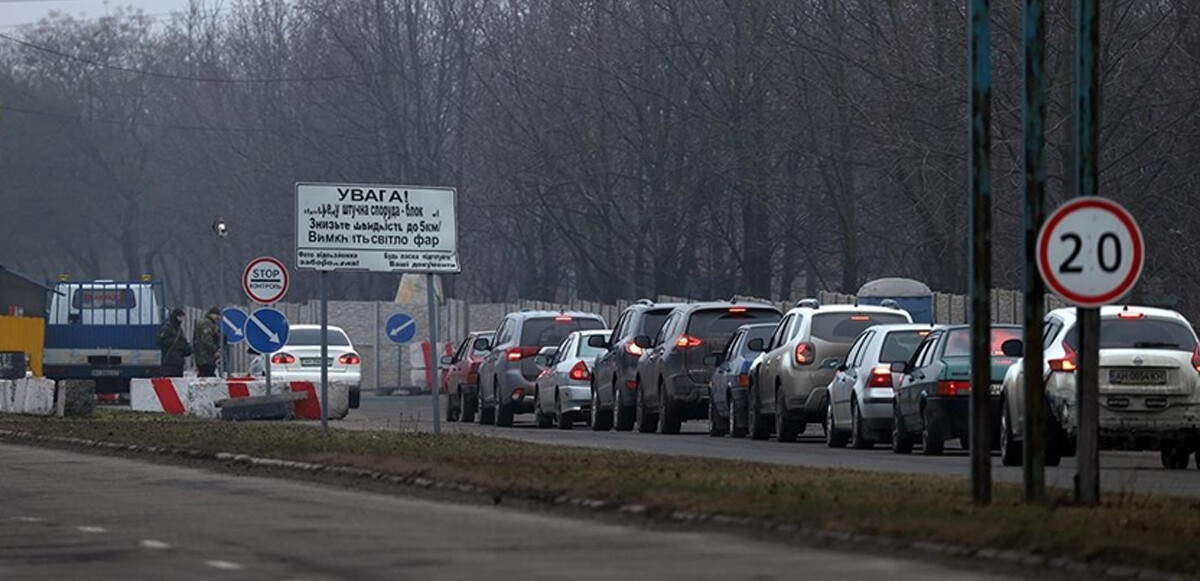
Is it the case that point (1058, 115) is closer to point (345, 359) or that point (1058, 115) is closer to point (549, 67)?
point (345, 359)

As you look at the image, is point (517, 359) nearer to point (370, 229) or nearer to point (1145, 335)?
point (370, 229)

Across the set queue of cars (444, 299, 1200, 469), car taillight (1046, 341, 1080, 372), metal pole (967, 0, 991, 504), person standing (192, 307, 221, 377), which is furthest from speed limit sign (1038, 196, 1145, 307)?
person standing (192, 307, 221, 377)

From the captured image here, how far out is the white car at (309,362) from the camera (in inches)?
1976

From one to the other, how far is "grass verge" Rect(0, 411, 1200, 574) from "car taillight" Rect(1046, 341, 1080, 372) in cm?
402

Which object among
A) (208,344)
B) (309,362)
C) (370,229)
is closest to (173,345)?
(309,362)

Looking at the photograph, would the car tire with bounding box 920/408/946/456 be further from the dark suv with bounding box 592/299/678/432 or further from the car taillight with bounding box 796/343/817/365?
the dark suv with bounding box 592/299/678/432

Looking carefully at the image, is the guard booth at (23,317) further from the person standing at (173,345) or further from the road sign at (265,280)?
the road sign at (265,280)

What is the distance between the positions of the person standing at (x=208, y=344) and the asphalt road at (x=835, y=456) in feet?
27.0

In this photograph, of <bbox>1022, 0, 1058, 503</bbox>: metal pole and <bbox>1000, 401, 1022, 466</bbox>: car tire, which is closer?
<bbox>1022, 0, 1058, 503</bbox>: metal pole

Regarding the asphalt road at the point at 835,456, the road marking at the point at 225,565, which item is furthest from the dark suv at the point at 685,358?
the road marking at the point at 225,565

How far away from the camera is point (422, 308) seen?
7100cm

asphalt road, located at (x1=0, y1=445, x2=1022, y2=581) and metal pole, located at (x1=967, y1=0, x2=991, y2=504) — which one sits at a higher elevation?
metal pole, located at (x1=967, y1=0, x2=991, y2=504)

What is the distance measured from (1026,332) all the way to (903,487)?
2027mm

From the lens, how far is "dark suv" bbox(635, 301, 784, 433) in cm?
3522
